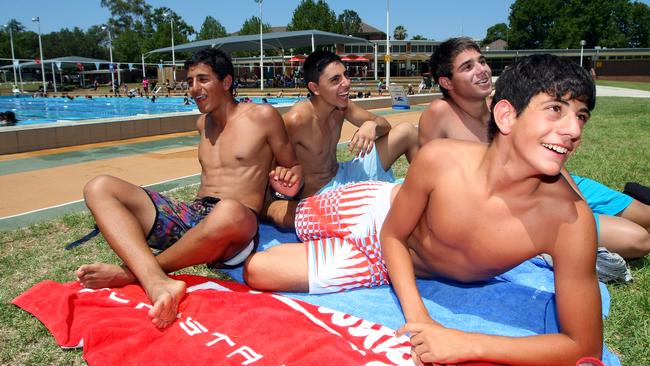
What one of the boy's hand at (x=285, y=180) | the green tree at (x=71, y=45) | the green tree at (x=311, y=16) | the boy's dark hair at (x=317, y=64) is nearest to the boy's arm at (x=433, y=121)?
the boy's dark hair at (x=317, y=64)

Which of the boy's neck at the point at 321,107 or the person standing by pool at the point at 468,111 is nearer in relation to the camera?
the person standing by pool at the point at 468,111

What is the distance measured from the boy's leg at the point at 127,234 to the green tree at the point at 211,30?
9090cm

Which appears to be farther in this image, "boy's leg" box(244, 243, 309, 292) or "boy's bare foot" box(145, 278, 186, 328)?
"boy's leg" box(244, 243, 309, 292)

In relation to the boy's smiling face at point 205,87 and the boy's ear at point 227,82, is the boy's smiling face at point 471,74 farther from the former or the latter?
the boy's smiling face at point 205,87

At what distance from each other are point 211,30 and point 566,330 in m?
95.2

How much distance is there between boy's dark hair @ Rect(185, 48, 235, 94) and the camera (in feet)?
12.8

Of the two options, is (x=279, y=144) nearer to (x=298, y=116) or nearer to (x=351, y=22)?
(x=298, y=116)

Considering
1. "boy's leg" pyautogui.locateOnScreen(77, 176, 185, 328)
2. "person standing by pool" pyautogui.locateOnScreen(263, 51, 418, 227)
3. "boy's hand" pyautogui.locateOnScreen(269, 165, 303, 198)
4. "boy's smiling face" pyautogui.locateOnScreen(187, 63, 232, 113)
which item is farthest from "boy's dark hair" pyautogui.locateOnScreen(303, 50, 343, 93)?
"boy's leg" pyautogui.locateOnScreen(77, 176, 185, 328)

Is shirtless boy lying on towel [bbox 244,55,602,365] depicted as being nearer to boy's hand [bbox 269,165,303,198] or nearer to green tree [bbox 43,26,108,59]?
boy's hand [bbox 269,165,303,198]

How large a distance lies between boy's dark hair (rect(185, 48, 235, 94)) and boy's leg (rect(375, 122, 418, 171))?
1705 mm

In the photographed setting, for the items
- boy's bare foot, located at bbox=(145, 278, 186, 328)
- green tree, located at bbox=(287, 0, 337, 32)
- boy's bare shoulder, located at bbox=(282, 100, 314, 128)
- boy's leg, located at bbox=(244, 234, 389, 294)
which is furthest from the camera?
green tree, located at bbox=(287, 0, 337, 32)

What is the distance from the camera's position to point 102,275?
296 cm

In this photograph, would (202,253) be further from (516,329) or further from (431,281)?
(516,329)

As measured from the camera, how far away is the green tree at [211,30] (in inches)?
3516
